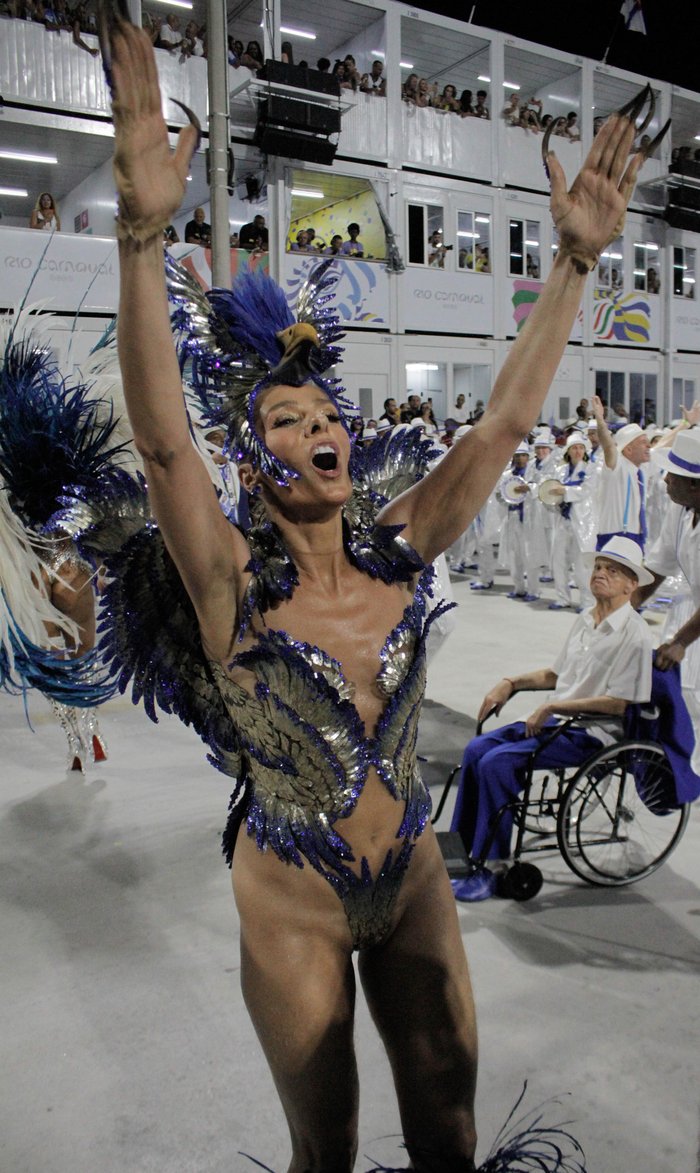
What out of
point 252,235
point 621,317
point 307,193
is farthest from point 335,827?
point 621,317

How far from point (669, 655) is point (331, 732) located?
8.56ft

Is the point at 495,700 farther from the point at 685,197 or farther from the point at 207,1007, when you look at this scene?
the point at 685,197

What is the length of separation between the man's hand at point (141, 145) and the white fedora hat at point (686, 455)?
305 cm

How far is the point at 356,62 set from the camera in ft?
64.2

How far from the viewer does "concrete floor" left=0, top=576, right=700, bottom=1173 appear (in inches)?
96.6

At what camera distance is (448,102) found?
19.8 meters

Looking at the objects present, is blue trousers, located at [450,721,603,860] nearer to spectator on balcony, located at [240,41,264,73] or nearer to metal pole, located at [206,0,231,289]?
metal pole, located at [206,0,231,289]

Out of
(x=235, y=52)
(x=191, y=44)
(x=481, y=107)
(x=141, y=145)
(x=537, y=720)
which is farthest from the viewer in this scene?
(x=481, y=107)

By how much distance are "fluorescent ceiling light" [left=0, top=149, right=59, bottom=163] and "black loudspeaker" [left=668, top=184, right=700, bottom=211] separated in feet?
49.3

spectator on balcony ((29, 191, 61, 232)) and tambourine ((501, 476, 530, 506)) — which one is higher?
spectator on balcony ((29, 191, 61, 232))

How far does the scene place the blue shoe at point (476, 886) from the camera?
12.2 feet

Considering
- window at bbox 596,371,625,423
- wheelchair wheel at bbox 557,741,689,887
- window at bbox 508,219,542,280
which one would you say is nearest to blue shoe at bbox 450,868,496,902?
wheelchair wheel at bbox 557,741,689,887

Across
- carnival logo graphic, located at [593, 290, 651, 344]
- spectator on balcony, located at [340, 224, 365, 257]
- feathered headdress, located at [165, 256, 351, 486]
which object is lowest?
feathered headdress, located at [165, 256, 351, 486]

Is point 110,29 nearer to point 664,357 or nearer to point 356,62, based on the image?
point 356,62
